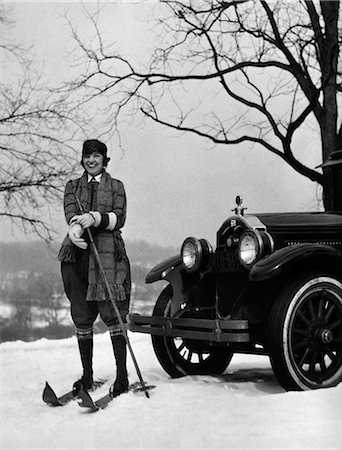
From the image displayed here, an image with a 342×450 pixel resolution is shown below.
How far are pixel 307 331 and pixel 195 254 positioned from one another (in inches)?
43.1

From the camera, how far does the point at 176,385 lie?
16.5 ft

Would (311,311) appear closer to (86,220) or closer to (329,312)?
(329,312)

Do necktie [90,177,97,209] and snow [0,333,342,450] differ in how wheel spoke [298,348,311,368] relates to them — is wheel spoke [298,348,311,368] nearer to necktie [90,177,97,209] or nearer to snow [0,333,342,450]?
snow [0,333,342,450]

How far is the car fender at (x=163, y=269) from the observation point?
5.57 metres

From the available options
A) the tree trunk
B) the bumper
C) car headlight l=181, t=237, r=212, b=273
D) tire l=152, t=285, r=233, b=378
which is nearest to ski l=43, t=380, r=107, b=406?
the bumper

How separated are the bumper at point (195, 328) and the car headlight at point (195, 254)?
1.66ft

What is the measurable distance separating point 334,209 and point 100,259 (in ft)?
8.14

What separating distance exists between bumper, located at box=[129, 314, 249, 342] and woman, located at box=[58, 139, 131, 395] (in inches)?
13.1

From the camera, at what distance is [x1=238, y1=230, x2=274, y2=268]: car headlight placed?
4902 millimetres

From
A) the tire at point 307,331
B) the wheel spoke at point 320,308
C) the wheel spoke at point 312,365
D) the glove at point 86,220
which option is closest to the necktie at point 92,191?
the glove at point 86,220

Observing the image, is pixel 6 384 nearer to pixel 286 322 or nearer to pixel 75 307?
pixel 75 307

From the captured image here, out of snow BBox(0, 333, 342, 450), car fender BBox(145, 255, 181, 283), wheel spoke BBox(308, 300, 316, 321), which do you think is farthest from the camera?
car fender BBox(145, 255, 181, 283)

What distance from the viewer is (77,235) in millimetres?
4738

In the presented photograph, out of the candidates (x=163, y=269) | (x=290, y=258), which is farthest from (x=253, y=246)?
(x=163, y=269)
